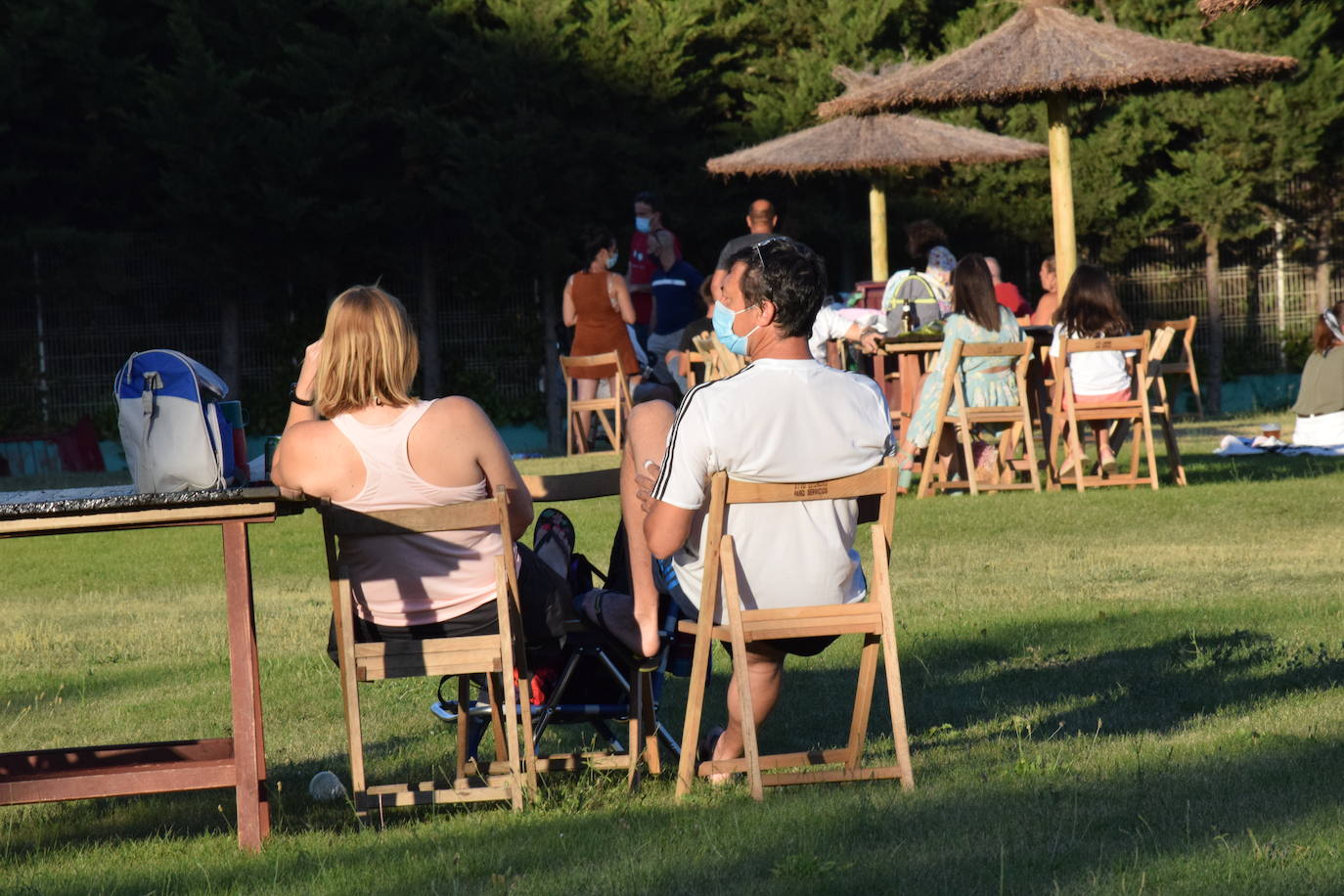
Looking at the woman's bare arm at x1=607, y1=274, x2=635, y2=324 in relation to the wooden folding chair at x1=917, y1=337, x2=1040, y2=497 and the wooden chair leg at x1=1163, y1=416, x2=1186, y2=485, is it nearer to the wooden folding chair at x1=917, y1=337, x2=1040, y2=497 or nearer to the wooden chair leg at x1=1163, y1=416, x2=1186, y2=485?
the wooden folding chair at x1=917, y1=337, x2=1040, y2=497

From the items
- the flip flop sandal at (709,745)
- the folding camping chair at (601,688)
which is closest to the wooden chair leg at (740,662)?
the folding camping chair at (601,688)

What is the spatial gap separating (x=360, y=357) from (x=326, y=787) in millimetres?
1134

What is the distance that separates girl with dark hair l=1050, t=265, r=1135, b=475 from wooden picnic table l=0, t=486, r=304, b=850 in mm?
7647

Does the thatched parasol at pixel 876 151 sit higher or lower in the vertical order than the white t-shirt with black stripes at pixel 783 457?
higher

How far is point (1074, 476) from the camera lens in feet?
37.5

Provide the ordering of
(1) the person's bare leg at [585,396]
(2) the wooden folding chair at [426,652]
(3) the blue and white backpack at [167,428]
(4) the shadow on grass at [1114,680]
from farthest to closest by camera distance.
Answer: (1) the person's bare leg at [585,396]
(4) the shadow on grass at [1114,680]
(2) the wooden folding chair at [426,652]
(3) the blue and white backpack at [167,428]

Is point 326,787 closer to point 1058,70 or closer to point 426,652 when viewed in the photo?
point 426,652

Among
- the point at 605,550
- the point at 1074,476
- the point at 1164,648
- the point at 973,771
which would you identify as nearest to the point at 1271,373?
the point at 1074,476

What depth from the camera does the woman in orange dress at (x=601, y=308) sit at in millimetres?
14773

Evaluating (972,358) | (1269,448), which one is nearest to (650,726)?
(972,358)

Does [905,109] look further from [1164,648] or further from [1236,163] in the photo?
[1236,163]

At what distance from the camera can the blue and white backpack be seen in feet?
12.4

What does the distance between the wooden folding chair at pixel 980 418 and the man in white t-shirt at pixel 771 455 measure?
607cm

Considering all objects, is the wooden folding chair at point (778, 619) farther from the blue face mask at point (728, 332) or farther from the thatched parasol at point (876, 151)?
the thatched parasol at point (876, 151)
